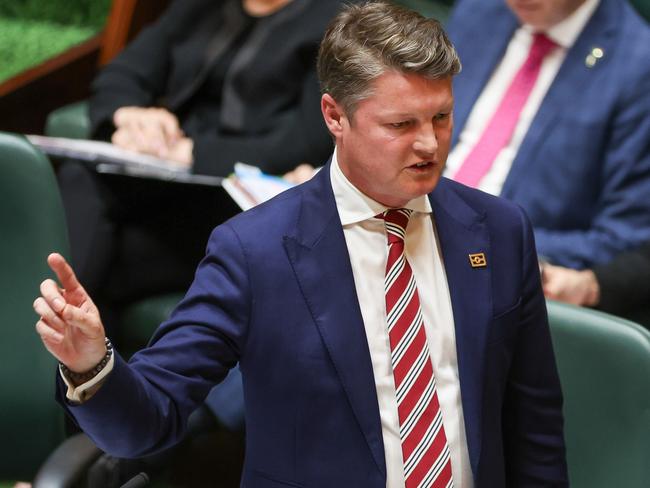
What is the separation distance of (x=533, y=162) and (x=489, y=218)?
64cm

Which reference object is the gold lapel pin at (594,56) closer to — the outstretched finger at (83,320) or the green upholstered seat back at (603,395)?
the green upholstered seat back at (603,395)

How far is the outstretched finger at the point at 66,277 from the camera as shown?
836mm

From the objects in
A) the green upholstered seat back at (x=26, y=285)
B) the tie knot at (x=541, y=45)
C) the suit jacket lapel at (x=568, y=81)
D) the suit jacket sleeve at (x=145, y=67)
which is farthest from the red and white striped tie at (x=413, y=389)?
the suit jacket sleeve at (x=145, y=67)

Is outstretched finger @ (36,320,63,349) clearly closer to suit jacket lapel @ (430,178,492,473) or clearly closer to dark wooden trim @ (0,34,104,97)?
suit jacket lapel @ (430,178,492,473)

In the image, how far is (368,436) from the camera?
3.14ft

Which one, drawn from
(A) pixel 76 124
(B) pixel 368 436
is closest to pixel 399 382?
(B) pixel 368 436

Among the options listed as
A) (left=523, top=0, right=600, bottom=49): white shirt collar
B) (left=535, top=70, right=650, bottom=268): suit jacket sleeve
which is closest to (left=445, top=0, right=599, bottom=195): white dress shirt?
(left=523, top=0, right=600, bottom=49): white shirt collar

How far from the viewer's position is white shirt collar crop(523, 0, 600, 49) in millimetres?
1650

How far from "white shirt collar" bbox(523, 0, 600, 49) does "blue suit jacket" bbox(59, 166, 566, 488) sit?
2.29 feet

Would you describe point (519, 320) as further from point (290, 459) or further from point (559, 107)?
point (559, 107)

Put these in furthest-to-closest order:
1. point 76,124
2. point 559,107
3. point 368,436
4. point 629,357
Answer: point 76,124 → point 559,107 → point 629,357 → point 368,436

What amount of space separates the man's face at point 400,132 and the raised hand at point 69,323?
0.85 ft

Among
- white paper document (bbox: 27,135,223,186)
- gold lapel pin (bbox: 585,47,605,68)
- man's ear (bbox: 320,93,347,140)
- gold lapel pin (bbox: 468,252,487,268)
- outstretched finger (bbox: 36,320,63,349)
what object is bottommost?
white paper document (bbox: 27,135,223,186)

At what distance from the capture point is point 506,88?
1.74m
